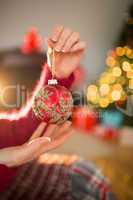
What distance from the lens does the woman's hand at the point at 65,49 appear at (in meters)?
0.53

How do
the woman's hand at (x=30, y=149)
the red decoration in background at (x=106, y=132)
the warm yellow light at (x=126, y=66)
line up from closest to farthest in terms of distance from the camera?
the woman's hand at (x=30, y=149), the warm yellow light at (x=126, y=66), the red decoration in background at (x=106, y=132)

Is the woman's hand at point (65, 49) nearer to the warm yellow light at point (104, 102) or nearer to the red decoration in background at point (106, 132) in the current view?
the warm yellow light at point (104, 102)

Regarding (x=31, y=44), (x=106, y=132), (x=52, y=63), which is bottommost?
(x=106, y=132)

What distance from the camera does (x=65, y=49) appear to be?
533mm

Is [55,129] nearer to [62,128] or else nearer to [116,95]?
[62,128]

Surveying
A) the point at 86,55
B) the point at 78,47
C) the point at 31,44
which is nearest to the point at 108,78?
the point at 78,47

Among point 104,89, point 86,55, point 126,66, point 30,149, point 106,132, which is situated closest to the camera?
point 30,149

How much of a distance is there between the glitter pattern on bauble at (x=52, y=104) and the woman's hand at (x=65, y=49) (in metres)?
0.03

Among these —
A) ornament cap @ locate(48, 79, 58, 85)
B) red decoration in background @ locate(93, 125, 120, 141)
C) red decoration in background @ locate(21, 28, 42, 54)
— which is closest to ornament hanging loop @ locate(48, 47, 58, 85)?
ornament cap @ locate(48, 79, 58, 85)

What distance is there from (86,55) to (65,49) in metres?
0.63

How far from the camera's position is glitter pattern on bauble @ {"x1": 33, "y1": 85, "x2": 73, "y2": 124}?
515 millimetres

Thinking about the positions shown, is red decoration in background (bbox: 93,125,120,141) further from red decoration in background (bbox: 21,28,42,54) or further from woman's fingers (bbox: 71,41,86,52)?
woman's fingers (bbox: 71,41,86,52)

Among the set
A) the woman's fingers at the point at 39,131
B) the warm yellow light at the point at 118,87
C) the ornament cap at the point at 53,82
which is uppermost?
the ornament cap at the point at 53,82

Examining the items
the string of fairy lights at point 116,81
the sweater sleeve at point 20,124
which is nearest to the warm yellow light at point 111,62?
the string of fairy lights at point 116,81
